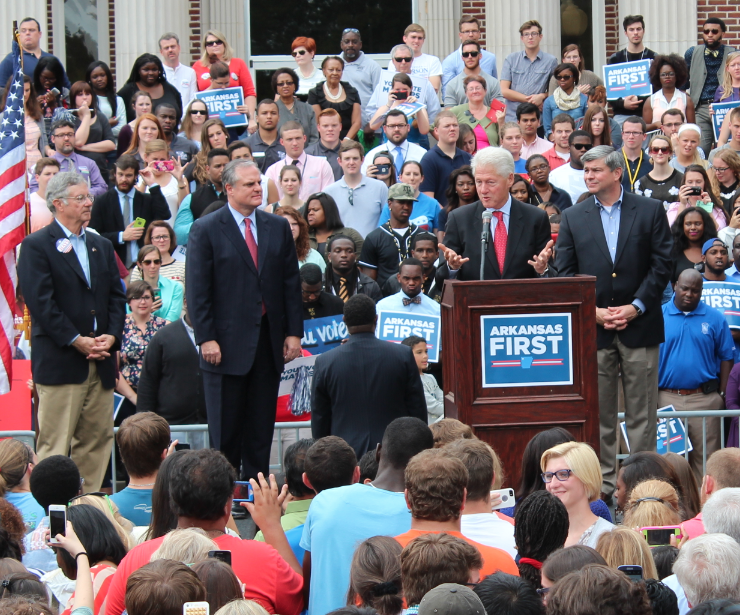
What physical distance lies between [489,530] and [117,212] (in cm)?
755

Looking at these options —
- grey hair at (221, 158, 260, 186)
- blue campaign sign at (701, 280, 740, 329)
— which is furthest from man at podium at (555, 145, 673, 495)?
blue campaign sign at (701, 280, 740, 329)

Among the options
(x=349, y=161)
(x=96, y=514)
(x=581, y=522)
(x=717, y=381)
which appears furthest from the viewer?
(x=349, y=161)

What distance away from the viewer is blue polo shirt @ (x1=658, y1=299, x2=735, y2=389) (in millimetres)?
9469

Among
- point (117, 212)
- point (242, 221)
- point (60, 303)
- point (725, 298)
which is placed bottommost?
point (725, 298)

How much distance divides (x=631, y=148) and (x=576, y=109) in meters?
2.14

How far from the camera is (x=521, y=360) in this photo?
21.0 ft

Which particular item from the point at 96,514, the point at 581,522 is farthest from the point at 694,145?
the point at 96,514

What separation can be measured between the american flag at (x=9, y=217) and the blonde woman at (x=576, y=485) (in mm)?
4577

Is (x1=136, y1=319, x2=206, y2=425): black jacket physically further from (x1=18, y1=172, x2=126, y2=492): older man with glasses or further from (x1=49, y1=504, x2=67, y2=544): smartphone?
(x1=49, y1=504, x2=67, y2=544): smartphone

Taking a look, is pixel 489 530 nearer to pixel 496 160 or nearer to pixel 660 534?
pixel 660 534

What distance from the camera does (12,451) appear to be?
5.86 m

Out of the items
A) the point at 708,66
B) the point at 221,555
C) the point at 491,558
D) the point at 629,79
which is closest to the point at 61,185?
the point at 221,555

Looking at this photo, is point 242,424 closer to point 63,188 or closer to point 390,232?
point 63,188

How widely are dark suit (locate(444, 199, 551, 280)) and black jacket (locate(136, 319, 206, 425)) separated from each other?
8.28 ft
